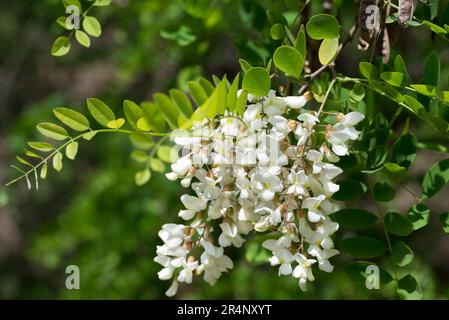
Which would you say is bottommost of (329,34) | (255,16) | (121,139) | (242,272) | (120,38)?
(242,272)

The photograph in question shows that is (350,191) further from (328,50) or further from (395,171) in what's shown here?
(328,50)

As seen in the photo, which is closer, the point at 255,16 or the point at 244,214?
the point at 244,214

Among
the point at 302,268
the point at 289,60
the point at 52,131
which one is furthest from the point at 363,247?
the point at 52,131

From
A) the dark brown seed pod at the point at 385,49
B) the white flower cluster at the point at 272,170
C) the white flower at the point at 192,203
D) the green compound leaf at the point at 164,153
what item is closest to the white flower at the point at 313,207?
the white flower cluster at the point at 272,170

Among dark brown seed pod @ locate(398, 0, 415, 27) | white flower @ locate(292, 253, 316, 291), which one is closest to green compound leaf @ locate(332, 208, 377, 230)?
white flower @ locate(292, 253, 316, 291)
